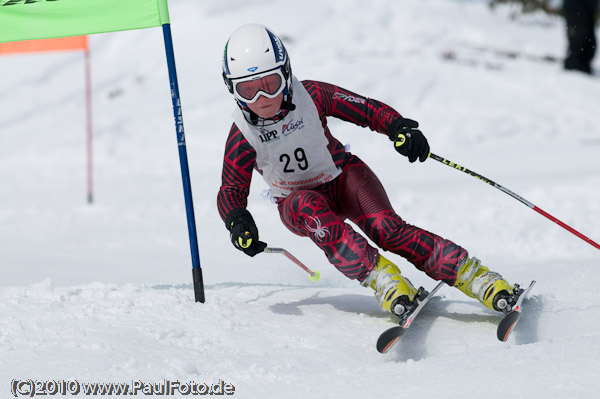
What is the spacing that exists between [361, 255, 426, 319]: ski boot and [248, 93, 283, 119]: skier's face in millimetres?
933

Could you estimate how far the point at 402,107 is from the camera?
42.2 ft

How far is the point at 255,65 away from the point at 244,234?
2.78ft

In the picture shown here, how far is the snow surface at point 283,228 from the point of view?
3135 mm

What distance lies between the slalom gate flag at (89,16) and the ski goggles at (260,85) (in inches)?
28.7

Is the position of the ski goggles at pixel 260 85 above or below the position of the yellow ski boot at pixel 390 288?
above

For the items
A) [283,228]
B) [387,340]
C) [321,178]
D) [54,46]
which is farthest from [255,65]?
[54,46]

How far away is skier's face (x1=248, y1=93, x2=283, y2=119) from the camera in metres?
3.86

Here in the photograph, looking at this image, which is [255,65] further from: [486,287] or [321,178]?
[486,287]

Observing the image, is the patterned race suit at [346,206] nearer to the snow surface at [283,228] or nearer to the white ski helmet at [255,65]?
the white ski helmet at [255,65]

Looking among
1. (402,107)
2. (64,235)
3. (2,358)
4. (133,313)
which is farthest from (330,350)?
(402,107)

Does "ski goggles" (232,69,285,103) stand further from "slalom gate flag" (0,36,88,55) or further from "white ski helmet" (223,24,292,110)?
"slalom gate flag" (0,36,88,55)

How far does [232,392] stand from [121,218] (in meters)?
6.32

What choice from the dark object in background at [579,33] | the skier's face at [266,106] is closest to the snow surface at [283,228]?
the dark object in background at [579,33]

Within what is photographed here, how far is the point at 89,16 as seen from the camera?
4250 millimetres
